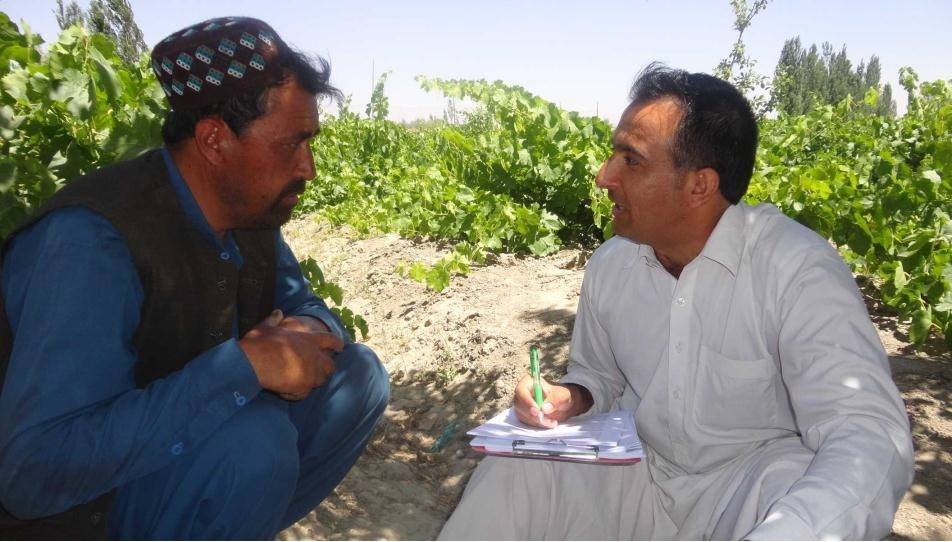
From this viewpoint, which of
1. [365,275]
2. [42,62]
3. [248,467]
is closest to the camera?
[248,467]

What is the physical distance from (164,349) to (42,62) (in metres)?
1.56

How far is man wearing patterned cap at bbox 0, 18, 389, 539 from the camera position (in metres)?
1.65

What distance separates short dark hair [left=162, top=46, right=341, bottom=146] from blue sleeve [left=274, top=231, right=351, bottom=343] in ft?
1.74

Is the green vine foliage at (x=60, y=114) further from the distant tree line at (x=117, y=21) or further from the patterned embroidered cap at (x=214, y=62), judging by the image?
the distant tree line at (x=117, y=21)

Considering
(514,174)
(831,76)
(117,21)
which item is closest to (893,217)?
(514,174)

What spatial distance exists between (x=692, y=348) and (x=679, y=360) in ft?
0.16

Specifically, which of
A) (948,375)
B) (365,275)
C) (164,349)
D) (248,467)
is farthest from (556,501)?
(365,275)

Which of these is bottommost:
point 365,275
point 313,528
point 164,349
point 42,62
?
point 365,275

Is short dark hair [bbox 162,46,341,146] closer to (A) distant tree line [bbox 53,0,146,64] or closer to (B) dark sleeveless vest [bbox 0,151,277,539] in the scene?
(B) dark sleeveless vest [bbox 0,151,277,539]

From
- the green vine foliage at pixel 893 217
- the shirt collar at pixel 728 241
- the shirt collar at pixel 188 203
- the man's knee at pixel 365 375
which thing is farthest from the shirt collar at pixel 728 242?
the green vine foliage at pixel 893 217

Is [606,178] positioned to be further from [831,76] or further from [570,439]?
[831,76]

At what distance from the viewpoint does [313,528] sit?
123 inches

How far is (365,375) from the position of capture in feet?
7.99

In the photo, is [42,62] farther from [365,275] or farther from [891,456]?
[365,275]
